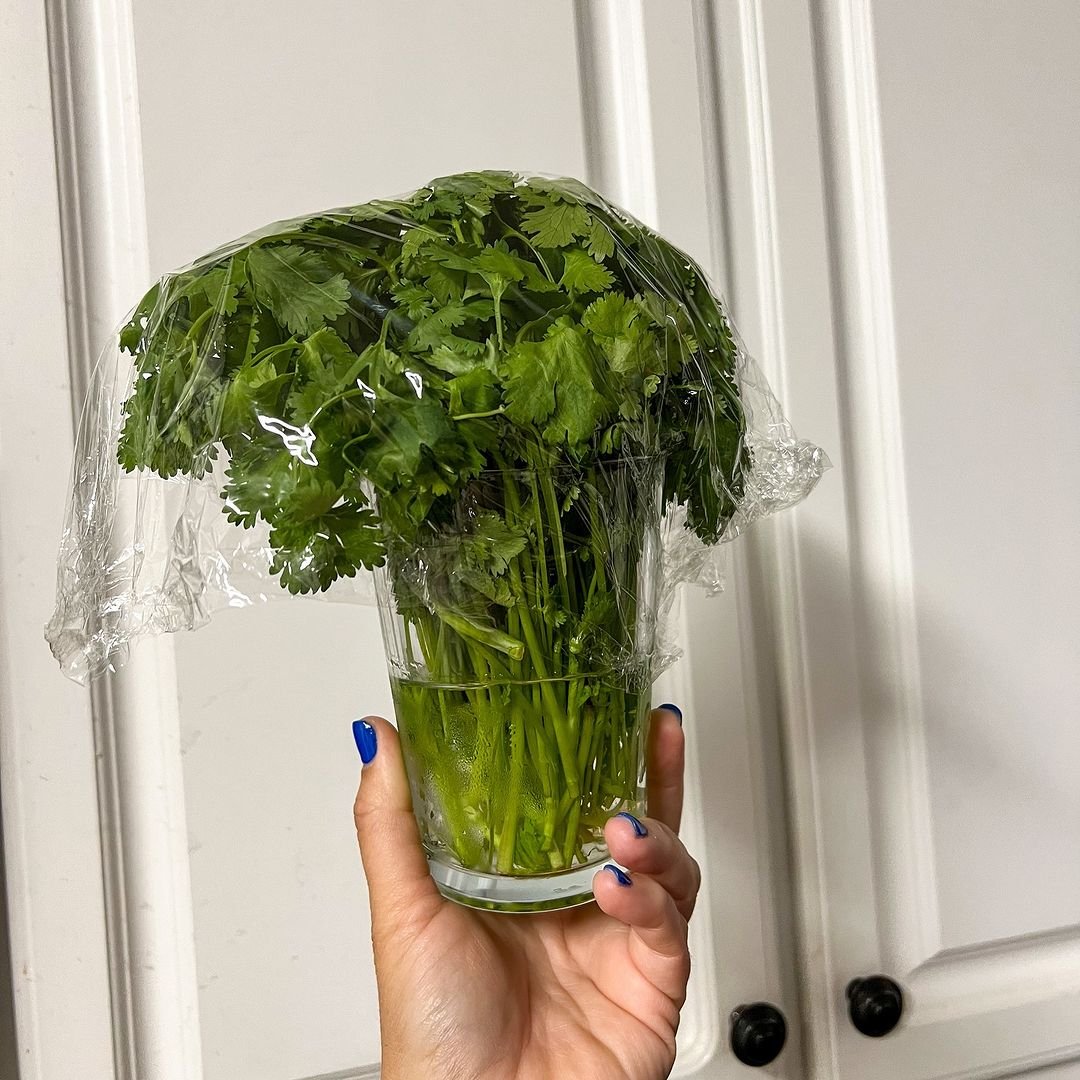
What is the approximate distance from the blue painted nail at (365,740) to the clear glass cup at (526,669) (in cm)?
9

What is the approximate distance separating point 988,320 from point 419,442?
1.92 ft

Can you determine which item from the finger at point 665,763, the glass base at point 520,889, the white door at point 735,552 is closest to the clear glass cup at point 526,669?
the glass base at point 520,889

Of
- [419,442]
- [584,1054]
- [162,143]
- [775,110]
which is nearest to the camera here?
[419,442]

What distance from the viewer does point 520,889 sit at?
41cm

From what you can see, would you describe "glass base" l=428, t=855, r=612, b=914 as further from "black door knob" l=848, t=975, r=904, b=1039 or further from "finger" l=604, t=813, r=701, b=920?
"black door knob" l=848, t=975, r=904, b=1039

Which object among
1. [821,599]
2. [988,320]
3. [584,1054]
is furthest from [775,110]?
[584,1054]

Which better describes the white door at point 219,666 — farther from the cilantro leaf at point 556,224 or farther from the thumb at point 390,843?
the cilantro leaf at point 556,224

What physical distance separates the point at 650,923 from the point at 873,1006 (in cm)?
35

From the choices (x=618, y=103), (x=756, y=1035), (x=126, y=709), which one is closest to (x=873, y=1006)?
(x=756, y=1035)

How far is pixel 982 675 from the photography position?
2.51 feet

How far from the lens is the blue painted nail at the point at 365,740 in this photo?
52 centimetres

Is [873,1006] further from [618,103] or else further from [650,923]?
[618,103]

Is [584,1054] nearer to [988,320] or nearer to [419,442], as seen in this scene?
[419,442]

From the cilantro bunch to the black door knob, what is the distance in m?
0.49
